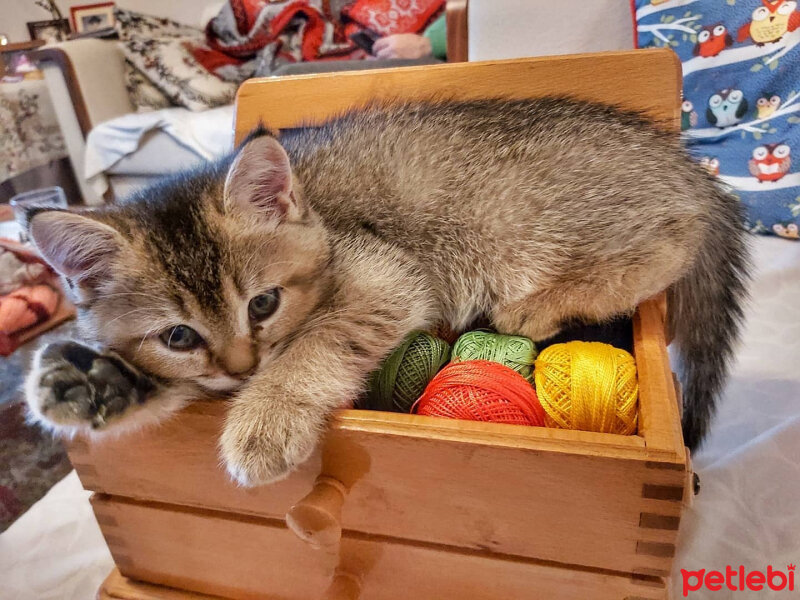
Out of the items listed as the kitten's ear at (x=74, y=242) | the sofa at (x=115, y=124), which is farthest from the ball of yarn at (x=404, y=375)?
the sofa at (x=115, y=124)

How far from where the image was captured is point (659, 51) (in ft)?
3.85

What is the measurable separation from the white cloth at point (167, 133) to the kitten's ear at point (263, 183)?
203 centimetres

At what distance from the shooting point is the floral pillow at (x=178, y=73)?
10.3 feet

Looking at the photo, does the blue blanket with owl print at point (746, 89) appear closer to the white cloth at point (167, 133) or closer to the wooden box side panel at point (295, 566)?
the wooden box side panel at point (295, 566)

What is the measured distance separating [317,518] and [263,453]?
0.11m

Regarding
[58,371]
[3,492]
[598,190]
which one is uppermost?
[598,190]

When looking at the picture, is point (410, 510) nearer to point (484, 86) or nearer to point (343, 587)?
point (343, 587)

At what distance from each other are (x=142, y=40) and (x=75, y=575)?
322 cm

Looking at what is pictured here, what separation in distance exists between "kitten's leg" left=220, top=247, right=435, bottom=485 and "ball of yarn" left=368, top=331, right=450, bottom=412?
0.9 inches

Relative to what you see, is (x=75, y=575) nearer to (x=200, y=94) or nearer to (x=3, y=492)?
(x=3, y=492)

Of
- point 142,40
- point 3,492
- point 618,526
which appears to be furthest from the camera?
point 142,40

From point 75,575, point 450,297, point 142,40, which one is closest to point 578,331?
point 450,297

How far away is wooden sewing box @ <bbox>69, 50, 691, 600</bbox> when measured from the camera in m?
0.65

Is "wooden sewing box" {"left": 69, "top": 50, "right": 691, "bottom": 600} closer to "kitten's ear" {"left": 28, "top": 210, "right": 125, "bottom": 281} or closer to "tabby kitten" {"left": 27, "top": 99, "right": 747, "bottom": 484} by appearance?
"tabby kitten" {"left": 27, "top": 99, "right": 747, "bottom": 484}
